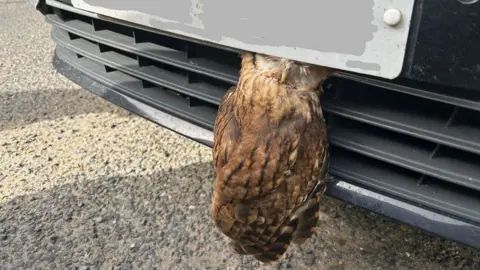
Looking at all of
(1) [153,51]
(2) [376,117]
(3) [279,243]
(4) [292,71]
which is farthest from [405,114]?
(1) [153,51]

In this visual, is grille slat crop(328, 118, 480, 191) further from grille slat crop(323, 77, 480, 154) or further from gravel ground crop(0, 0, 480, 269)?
gravel ground crop(0, 0, 480, 269)

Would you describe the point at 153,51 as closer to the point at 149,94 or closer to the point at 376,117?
the point at 149,94

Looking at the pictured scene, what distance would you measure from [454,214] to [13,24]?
5.52 meters

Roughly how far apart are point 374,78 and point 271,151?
35cm

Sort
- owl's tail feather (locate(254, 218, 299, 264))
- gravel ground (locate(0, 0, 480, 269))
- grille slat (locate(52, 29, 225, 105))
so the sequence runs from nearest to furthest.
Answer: owl's tail feather (locate(254, 218, 299, 264)), grille slat (locate(52, 29, 225, 105)), gravel ground (locate(0, 0, 480, 269))

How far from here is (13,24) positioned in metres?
5.63

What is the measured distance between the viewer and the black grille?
1313 millimetres

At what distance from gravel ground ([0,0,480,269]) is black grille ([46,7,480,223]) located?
1.92ft

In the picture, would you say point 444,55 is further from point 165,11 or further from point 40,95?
point 40,95

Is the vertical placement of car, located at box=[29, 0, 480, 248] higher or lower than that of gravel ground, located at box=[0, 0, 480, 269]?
higher

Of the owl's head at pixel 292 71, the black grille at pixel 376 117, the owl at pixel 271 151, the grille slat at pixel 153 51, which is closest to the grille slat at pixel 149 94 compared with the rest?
the black grille at pixel 376 117

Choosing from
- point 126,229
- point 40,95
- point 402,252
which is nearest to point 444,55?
point 402,252

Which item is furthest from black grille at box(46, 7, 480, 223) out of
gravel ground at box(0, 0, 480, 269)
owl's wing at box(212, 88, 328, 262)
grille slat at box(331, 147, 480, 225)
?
gravel ground at box(0, 0, 480, 269)

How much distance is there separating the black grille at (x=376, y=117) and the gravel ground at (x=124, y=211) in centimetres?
58
